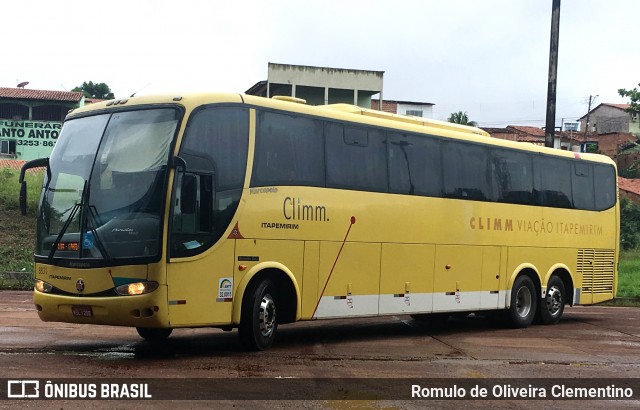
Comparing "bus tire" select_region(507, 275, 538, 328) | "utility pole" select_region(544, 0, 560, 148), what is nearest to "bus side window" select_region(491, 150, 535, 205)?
"bus tire" select_region(507, 275, 538, 328)

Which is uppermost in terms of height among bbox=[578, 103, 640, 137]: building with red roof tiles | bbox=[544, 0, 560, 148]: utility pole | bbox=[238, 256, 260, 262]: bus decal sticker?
bbox=[578, 103, 640, 137]: building with red roof tiles

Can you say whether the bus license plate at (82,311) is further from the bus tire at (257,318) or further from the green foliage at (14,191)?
the green foliage at (14,191)

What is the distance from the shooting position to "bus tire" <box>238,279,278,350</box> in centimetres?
1132

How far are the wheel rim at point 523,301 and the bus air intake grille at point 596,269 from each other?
1897mm

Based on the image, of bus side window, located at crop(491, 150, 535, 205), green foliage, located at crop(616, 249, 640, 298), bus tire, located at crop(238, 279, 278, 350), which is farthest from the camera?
green foliage, located at crop(616, 249, 640, 298)

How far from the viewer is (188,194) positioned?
34.3ft

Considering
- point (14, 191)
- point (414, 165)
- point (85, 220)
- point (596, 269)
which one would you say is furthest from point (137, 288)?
point (14, 191)

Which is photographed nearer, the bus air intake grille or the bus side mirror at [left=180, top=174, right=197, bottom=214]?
the bus side mirror at [left=180, top=174, right=197, bottom=214]

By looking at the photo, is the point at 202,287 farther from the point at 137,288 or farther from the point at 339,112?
the point at 339,112

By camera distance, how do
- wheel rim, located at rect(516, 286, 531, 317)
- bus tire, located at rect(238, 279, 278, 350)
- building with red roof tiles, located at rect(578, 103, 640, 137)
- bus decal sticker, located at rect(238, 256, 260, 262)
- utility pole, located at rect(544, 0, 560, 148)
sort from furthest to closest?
building with red roof tiles, located at rect(578, 103, 640, 137), utility pole, located at rect(544, 0, 560, 148), wheel rim, located at rect(516, 286, 531, 317), bus tire, located at rect(238, 279, 278, 350), bus decal sticker, located at rect(238, 256, 260, 262)

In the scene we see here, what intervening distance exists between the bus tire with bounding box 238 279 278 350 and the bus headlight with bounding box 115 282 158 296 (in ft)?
5.34

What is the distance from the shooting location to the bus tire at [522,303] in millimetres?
16781

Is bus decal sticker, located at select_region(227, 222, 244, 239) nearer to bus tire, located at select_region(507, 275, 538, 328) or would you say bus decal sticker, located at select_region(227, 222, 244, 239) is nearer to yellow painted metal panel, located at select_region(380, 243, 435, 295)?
yellow painted metal panel, located at select_region(380, 243, 435, 295)

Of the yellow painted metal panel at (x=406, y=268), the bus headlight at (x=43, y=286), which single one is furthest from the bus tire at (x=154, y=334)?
the yellow painted metal panel at (x=406, y=268)
